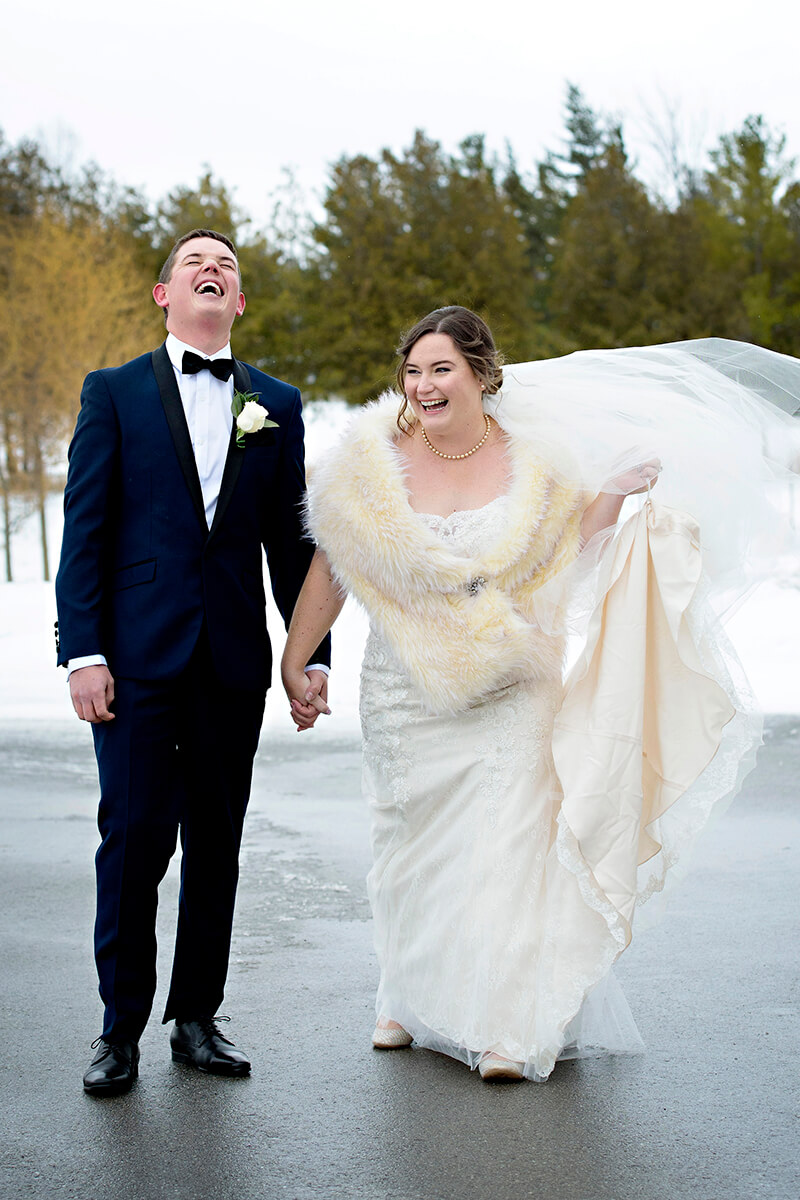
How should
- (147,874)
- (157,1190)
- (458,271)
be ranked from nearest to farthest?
(157,1190) < (147,874) < (458,271)

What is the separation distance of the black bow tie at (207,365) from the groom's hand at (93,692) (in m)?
0.96

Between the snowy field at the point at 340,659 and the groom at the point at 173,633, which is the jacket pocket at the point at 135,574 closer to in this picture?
the groom at the point at 173,633

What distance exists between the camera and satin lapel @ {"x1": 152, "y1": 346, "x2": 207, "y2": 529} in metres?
4.04

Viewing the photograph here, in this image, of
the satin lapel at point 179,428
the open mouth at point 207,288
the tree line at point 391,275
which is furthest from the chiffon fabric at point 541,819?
the tree line at point 391,275

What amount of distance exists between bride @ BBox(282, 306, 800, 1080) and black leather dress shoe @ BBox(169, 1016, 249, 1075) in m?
0.49

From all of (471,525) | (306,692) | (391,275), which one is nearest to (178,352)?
(471,525)

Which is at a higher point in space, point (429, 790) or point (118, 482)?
point (118, 482)

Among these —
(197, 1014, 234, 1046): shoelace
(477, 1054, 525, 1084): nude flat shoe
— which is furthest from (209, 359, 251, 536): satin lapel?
(477, 1054, 525, 1084): nude flat shoe

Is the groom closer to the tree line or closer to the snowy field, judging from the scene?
the snowy field

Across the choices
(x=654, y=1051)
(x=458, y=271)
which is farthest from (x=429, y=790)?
(x=458, y=271)

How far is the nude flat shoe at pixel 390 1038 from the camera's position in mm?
4199

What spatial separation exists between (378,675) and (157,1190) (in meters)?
1.75

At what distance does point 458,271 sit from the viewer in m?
25.1

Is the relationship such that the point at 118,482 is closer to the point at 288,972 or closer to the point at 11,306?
the point at 288,972
